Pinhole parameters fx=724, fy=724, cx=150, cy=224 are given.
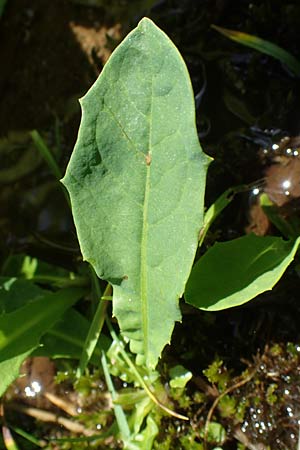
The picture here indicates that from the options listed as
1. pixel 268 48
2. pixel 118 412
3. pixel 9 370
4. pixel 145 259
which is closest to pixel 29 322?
pixel 9 370

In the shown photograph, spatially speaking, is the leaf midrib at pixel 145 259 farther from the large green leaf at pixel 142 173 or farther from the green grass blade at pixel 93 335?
the green grass blade at pixel 93 335

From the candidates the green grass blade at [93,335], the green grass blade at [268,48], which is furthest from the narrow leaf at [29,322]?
the green grass blade at [268,48]

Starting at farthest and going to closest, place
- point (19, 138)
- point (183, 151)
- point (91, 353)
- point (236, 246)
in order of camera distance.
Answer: point (19, 138)
point (91, 353)
point (236, 246)
point (183, 151)

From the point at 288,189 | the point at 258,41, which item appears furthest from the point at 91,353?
the point at 258,41

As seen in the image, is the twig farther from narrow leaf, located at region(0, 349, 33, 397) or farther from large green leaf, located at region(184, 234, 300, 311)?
large green leaf, located at region(184, 234, 300, 311)

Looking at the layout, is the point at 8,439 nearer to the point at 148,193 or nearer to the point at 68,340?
the point at 68,340

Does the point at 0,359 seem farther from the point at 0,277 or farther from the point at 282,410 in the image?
the point at 282,410
